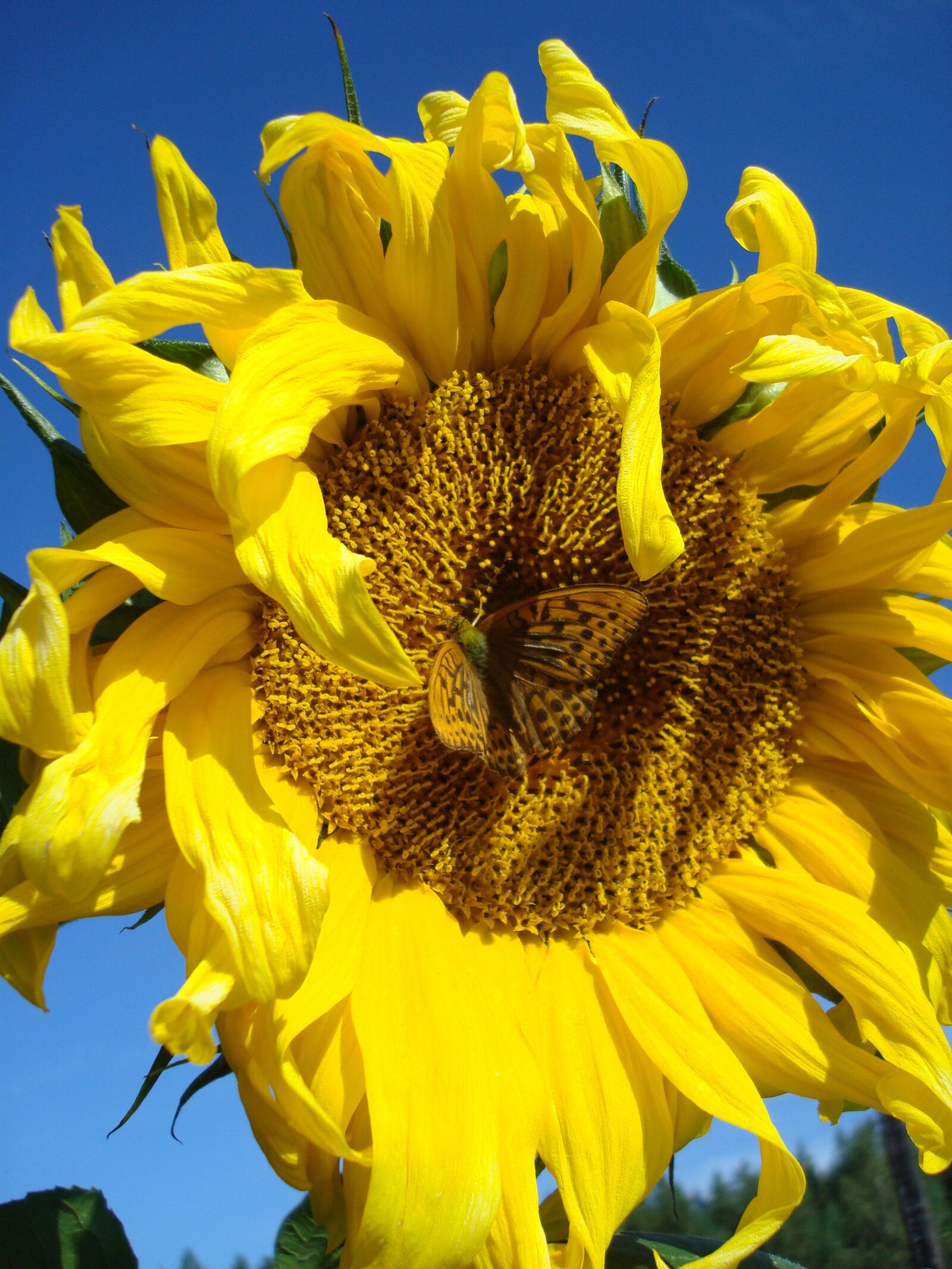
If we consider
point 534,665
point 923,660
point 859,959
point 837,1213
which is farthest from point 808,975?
point 837,1213

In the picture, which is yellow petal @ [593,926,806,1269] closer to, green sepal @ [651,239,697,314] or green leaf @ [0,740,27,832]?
green leaf @ [0,740,27,832]

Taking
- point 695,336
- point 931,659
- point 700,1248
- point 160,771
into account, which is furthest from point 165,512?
point 700,1248

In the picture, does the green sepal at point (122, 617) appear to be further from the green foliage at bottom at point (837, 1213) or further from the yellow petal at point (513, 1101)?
the green foliage at bottom at point (837, 1213)

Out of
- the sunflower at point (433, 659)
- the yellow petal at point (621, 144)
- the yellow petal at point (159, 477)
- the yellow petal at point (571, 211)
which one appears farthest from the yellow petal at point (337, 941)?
the yellow petal at point (621, 144)

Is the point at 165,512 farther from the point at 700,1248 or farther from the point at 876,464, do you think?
the point at 700,1248

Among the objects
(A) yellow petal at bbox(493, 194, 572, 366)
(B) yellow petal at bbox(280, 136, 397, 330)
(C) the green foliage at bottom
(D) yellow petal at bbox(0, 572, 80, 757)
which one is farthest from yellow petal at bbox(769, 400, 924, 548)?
(C) the green foliage at bottom

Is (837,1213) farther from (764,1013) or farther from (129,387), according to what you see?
(129,387)
